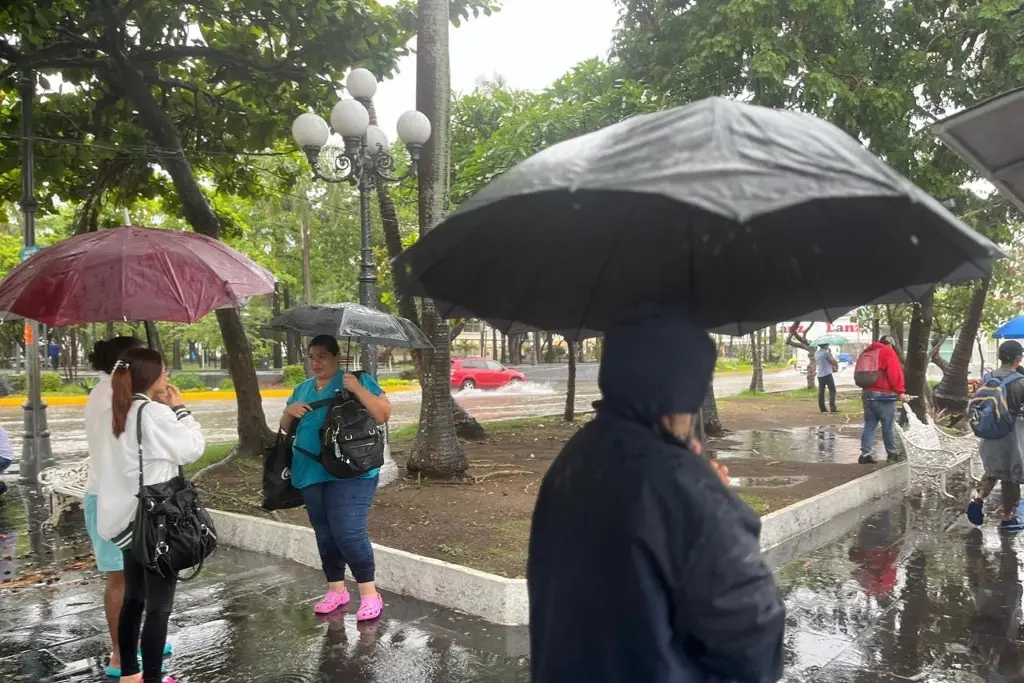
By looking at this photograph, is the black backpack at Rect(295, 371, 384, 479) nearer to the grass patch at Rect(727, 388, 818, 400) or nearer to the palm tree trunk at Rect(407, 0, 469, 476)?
the palm tree trunk at Rect(407, 0, 469, 476)

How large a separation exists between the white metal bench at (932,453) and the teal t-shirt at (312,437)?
20.8 feet

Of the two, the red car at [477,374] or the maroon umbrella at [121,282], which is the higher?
the maroon umbrella at [121,282]

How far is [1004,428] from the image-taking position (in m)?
6.64

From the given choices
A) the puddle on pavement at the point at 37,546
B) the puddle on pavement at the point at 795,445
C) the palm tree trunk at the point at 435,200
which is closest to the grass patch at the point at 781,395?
the puddle on pavement at the point at 795,445

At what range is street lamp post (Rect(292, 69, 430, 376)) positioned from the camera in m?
7.76

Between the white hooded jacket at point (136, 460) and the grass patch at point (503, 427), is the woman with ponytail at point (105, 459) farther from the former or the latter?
the grass patch at point (503, 427)

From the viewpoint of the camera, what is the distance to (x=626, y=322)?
1.83 meters

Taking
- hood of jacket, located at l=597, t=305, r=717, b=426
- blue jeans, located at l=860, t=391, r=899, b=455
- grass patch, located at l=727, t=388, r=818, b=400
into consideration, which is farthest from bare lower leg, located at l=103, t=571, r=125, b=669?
grass patch, located at l=727, t=388, r=818, b=400

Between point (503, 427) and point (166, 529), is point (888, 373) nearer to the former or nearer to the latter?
point (503, 427)

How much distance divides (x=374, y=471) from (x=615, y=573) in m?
3.30

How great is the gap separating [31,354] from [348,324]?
26.9 ft

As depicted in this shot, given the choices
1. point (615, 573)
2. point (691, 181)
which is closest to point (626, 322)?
point (691, 181)

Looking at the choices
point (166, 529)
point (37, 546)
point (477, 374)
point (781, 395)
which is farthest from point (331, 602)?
point (477, 374)

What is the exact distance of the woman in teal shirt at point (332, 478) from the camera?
471cm
